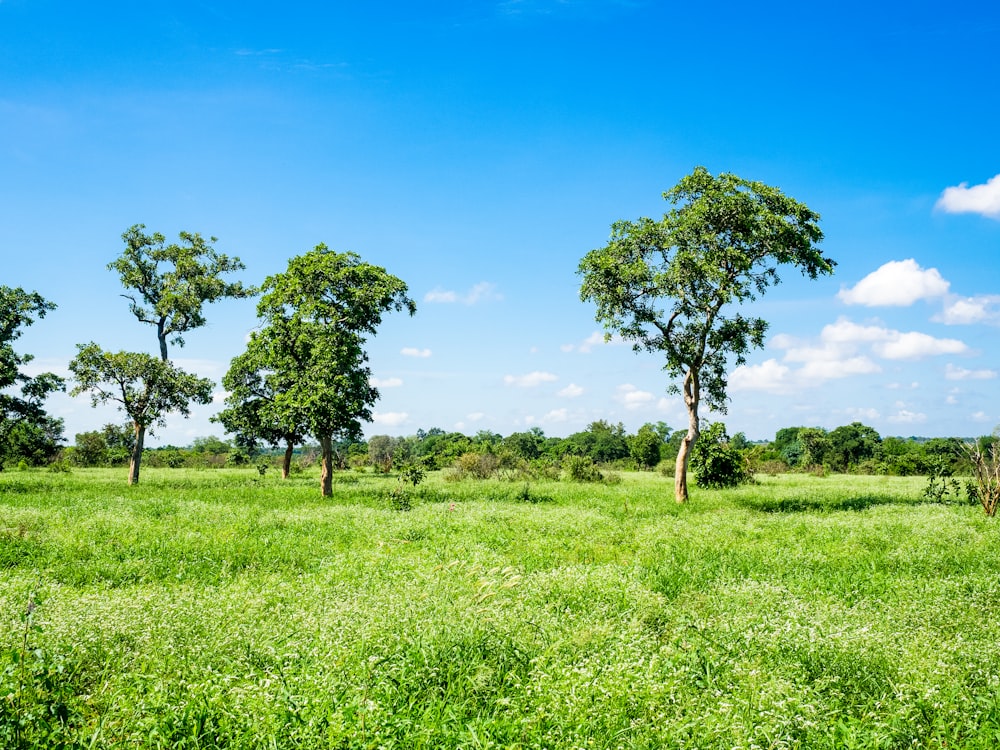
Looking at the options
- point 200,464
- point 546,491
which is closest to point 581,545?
point 546,491

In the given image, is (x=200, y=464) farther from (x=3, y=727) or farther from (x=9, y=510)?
(x=3, y=727)

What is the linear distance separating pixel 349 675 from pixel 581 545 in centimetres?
954

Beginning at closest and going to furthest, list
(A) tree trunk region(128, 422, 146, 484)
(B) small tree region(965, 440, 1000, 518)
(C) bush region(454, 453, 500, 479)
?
(B) small tree region(965, 440, 1000, 518)
(A) tree trunk region(128, 422, 146, 484)
(C) bush region(454, 453, 500, 479)

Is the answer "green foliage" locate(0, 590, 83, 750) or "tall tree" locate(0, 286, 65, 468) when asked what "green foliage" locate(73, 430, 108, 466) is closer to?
"tall tree" locate(0, 286, 65, 468)

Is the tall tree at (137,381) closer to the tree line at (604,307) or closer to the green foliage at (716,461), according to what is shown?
the tree line at (604,307)

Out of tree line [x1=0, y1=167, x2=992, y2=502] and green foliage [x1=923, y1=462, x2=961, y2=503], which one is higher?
tree line [x1=0, y1=167, x2=992, y2=502]

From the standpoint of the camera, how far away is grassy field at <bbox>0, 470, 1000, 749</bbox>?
5473 millimetres

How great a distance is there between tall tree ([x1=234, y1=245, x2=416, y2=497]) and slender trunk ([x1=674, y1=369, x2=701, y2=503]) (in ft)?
48.2

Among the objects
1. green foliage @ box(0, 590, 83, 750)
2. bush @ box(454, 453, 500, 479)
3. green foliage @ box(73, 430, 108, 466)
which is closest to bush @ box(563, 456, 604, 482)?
bush @ box(454, 453, 500, 479)

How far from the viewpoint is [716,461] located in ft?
129

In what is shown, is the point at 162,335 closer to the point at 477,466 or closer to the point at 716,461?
the point at 477,466

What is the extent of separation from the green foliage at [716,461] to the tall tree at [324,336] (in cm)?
2216

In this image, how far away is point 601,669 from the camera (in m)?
6.39

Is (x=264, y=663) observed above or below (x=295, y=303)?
below
